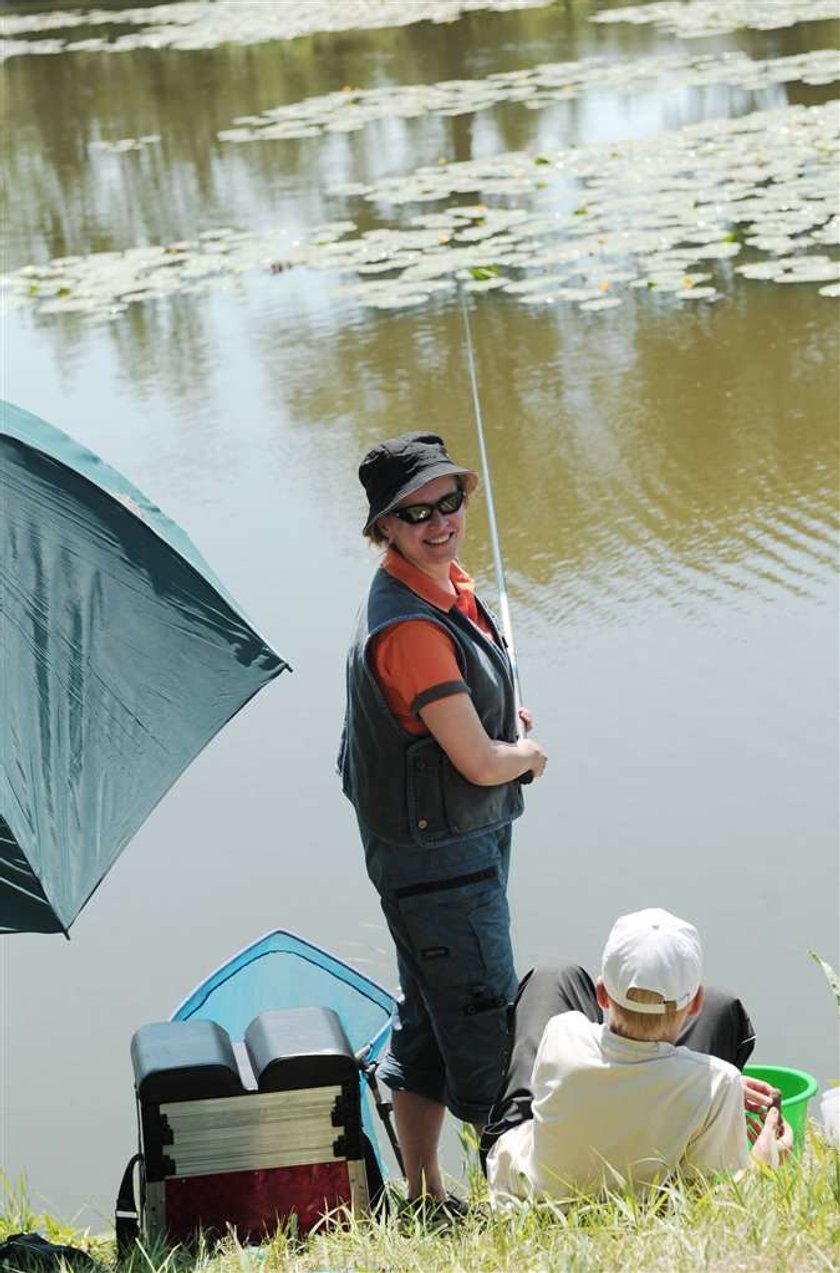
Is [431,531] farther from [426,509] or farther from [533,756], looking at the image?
[533,756]

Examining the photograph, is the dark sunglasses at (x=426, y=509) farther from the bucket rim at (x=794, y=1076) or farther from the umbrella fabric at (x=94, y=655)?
the bucket rim at (x=794, y=1076)

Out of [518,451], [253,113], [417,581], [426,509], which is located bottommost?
[518,451]

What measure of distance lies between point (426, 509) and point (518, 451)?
3.63m

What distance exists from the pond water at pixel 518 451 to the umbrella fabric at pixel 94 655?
777mm

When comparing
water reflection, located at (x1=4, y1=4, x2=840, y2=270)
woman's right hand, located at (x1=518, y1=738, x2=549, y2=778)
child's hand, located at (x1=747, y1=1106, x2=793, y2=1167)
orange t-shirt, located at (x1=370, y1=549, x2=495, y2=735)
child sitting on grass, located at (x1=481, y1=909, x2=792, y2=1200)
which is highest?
water reflection, located at (x1=4, y1=4, x2=840, y2=270)

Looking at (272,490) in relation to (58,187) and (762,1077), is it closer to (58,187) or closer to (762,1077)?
(762,1077)

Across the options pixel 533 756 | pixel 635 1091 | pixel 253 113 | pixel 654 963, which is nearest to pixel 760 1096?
pixel 635 1091

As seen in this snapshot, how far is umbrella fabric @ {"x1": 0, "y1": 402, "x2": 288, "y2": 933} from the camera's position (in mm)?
2842

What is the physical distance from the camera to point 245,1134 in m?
2.61

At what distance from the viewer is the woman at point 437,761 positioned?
254 cm

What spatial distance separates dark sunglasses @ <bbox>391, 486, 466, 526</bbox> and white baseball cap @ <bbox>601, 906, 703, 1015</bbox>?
71cm

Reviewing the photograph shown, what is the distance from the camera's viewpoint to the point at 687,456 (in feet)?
19.4

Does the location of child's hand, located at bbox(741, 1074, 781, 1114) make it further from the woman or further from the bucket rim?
the woman

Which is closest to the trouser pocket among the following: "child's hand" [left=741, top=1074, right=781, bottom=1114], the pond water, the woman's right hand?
the woman's right hand
